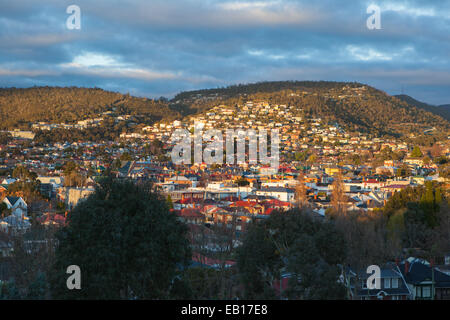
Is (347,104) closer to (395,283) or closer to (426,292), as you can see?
(426,292)

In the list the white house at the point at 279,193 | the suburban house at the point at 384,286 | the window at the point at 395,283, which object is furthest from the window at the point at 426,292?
the white house at the point at 279,193

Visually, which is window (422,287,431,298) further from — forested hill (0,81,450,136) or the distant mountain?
the distant mountain

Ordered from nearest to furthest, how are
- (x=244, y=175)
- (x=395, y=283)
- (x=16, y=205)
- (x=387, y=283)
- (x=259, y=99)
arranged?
(x=387, y=283) → (x=395, y=283) → (x=16, y=205) → (x=244, y=175) → (x=259, y=99)

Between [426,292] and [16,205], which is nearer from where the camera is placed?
[426,292]

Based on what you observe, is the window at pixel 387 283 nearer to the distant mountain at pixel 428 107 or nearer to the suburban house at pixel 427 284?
the suburban house at pixel 427 284

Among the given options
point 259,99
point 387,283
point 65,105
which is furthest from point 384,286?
point 65,105

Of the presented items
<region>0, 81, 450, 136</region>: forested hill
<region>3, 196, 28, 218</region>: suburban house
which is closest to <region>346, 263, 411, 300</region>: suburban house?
<region>3, 196, 28, 218</region>: suburban house

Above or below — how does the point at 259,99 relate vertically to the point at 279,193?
above

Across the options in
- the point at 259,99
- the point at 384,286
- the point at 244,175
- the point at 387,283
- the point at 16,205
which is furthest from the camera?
the point at 259,99
